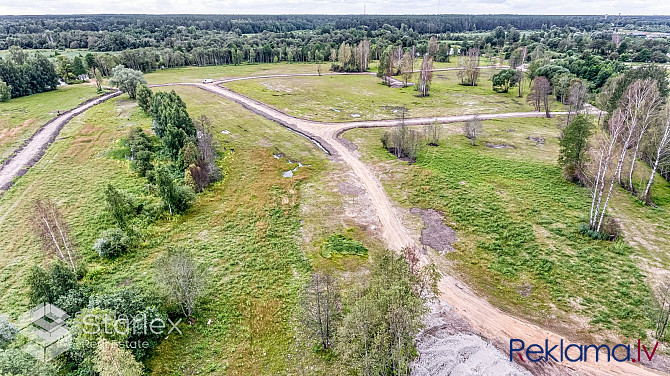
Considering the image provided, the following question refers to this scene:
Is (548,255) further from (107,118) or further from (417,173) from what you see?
(107,118)

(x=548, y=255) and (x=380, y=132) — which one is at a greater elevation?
(x=380, y=132)

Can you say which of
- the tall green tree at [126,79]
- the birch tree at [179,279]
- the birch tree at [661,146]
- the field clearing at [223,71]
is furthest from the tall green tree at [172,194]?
the field clearing at [223,71]

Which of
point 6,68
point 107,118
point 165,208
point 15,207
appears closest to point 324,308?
point 165,208

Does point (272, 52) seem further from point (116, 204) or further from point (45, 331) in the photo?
point (45, 331)

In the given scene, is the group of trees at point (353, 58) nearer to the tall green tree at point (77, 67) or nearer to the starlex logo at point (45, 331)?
the tall green tree at point (77, 67)

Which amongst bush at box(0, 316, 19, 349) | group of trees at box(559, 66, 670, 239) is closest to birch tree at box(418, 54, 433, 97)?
group of trees at box(559, 66, 670, 239)
